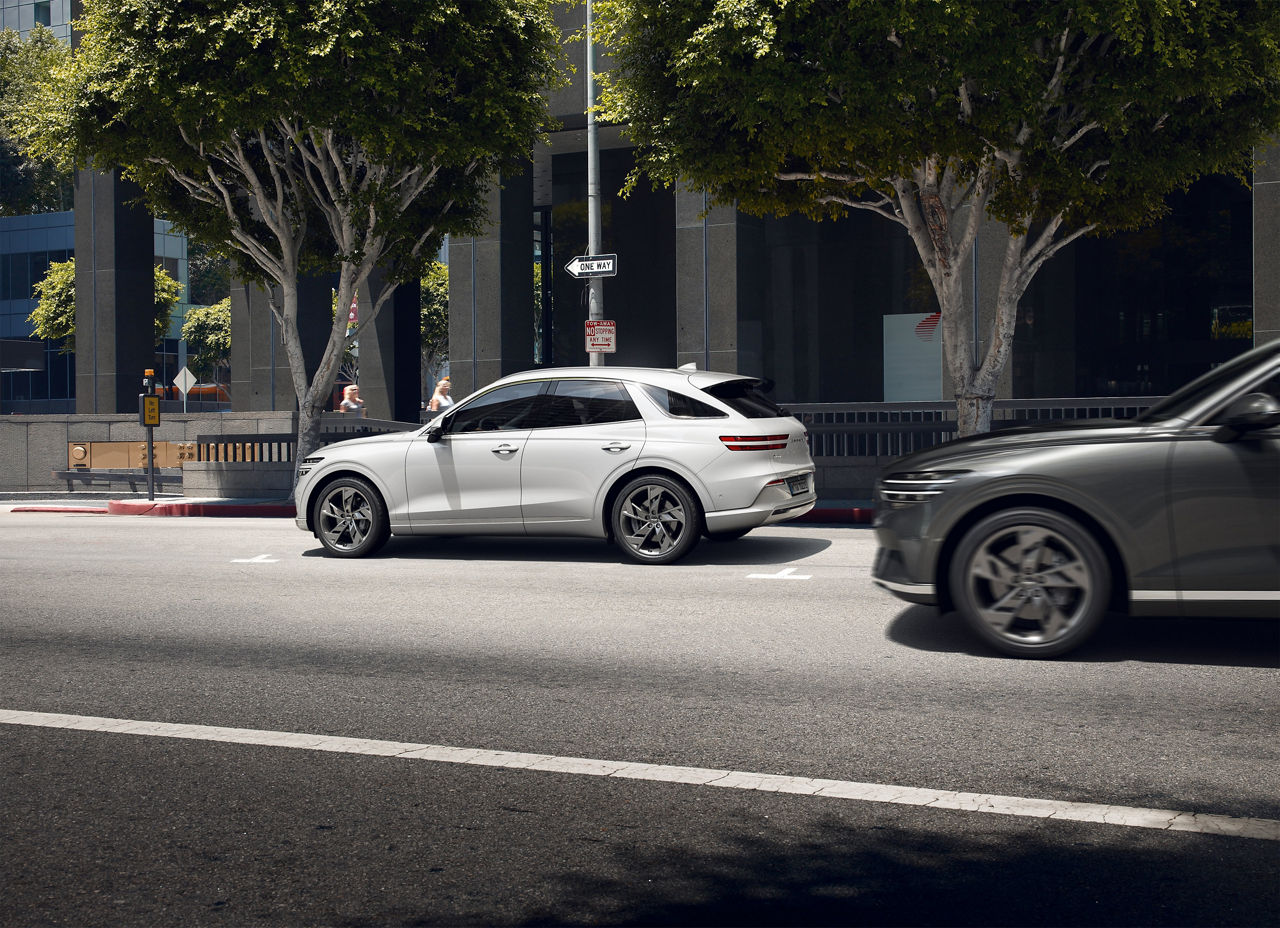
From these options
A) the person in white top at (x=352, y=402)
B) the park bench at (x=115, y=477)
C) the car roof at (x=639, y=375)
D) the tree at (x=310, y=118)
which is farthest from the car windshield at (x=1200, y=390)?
the park bench at (x=115, y=477)

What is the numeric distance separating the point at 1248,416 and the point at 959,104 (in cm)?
915

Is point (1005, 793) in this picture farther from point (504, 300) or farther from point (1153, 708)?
point (504, 300)

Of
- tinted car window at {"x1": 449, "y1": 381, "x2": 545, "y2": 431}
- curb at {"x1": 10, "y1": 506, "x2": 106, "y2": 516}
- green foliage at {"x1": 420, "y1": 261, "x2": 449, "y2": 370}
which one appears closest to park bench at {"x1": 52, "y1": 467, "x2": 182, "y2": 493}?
curb at {"x1": 10, "y1": 506, "x2": 106, "y2": 516}

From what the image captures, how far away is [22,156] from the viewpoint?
5684cm

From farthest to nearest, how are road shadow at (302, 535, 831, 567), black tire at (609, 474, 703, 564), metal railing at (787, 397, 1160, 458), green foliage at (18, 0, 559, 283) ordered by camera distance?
metal railing at (787, 397, 1160, 458) → green foliage at (18, 0, 559, 283) → road shadow at (302, 535, 831, 567) → black tire at (609, 474, 703, 564)

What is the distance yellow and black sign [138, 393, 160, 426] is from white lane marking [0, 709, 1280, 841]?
15.1 metres

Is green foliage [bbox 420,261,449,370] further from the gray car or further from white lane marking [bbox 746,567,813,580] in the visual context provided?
the gray car

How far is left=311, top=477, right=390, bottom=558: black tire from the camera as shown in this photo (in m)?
11.7

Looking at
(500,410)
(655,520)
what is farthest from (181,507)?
(655,520)

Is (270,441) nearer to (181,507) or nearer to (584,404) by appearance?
(181,507)

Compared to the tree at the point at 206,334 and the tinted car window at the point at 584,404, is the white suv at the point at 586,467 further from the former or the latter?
the tree at the point at 206,334

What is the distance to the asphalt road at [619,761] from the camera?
3602 mm

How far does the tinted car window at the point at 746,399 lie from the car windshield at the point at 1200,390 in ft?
14.7

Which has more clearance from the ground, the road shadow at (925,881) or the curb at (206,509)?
the curb at (206,509)
